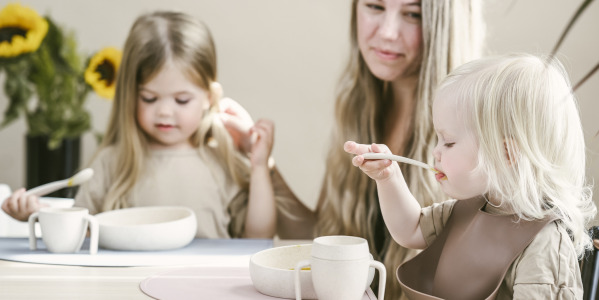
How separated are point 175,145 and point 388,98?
1.84 ft

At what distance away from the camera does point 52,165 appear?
6.32 feet

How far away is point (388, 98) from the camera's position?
1.79m

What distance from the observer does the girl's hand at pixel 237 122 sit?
6.00ft

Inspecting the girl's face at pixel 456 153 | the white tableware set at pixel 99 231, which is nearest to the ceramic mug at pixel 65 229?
the white tableware set at pixel 99 231

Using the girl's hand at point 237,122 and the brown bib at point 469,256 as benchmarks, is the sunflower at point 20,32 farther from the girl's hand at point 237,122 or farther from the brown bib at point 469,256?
the brown bib at point 469,256

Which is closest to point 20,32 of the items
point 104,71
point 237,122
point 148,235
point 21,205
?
point 104,71

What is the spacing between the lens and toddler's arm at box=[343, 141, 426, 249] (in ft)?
3.67

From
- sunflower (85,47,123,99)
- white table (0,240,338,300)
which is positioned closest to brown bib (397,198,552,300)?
white table (0,240,338,300)

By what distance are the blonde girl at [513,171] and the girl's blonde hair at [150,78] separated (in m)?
0.80

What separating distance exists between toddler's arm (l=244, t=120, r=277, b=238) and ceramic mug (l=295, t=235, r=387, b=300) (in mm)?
753

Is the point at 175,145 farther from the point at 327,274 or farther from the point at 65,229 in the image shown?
the point at 327,274

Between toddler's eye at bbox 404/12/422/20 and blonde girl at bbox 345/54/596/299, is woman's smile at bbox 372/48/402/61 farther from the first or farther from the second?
blonde girl at bbox 345/54/596/299

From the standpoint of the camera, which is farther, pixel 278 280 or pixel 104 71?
pixel 104 71

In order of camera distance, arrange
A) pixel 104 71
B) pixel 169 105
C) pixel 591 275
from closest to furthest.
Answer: pixel 591 275 < pixel 169 105 < pixel 104 71
